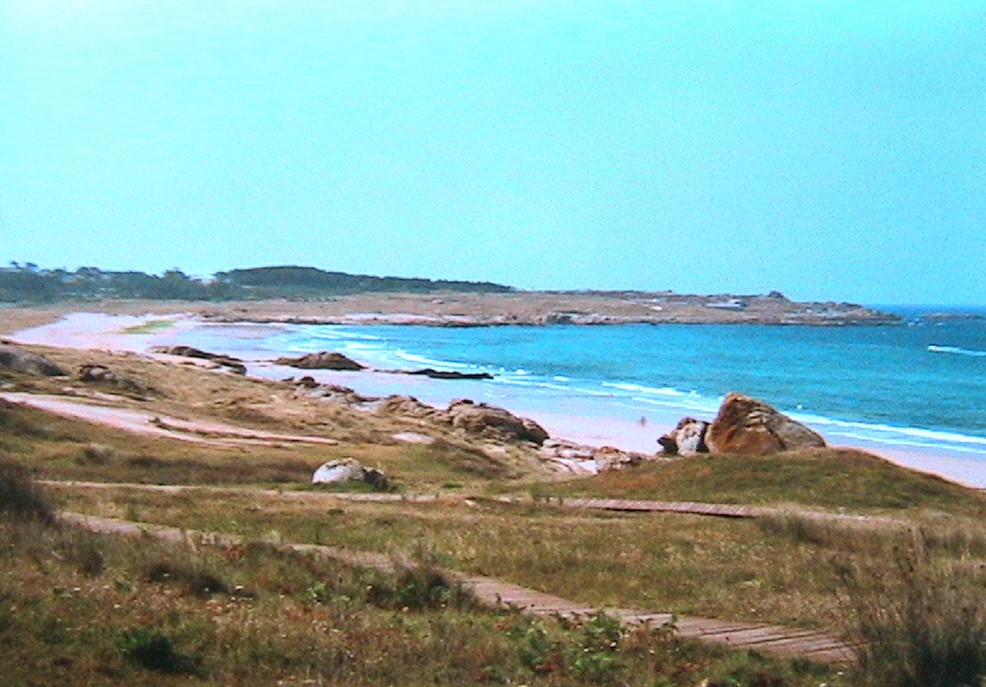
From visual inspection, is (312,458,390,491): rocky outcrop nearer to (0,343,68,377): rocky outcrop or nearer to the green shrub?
the green shrub

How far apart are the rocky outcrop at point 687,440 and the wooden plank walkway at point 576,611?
22291 mm

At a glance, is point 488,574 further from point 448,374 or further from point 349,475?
point 448,374

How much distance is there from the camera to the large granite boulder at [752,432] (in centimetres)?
3014

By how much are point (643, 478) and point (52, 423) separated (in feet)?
47.9

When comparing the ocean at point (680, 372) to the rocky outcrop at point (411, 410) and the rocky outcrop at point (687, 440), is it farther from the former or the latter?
the rocky outcrop at point (411, 410)

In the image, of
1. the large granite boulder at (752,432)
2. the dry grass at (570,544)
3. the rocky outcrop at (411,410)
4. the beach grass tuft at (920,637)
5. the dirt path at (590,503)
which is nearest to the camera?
the beach grass tuft at (920,637)

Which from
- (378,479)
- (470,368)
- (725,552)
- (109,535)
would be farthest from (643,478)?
(470,368)

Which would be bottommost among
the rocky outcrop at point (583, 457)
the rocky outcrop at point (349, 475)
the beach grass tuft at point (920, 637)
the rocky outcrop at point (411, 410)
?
the rocky outcrop at point (583, 457)

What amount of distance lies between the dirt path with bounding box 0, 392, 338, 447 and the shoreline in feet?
44.2

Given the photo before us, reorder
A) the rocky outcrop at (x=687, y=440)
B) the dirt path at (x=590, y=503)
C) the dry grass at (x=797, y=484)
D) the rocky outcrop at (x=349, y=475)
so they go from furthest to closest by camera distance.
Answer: the rocky outcrop at (x=687, y=440), the rocky outcrop at (x=349, y=475), the dry grass at (x=797, y=484), the dirt path at (x=590, y=503)

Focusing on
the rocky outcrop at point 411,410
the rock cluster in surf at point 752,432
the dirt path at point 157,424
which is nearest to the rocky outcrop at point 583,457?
the rock cluster in surf at point 752,432

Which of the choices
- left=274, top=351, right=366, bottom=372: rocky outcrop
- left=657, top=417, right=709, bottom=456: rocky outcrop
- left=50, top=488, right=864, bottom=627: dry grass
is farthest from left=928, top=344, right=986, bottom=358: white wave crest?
left=50, top=488, right=864, bottom=627: dry grass

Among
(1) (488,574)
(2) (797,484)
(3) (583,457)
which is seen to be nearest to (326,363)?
(3) (583,457)

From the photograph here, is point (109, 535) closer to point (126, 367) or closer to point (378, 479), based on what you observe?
point (378, 479)
